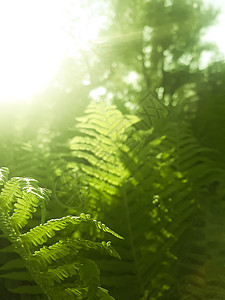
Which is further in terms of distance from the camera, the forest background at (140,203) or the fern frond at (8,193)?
the forest background at (140,203)

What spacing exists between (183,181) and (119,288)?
446 mm

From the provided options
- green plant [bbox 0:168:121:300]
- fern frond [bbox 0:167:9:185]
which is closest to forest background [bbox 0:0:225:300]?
green plant [bbox 0:168:121:300]

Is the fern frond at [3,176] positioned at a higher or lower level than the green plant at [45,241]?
higher

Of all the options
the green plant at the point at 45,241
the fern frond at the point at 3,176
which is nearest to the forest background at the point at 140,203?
the green plant at the point at 45,241

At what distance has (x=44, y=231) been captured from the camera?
81 centimetres

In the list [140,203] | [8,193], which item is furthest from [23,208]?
[140,203]

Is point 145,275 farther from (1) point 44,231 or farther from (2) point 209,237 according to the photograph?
(1) point 44,231

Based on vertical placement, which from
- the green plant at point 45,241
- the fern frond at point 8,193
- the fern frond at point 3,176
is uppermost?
the fern frond at point 3,176

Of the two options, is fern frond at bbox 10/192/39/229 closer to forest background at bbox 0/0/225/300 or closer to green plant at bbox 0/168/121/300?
green plant at bbox 0/168/121/300

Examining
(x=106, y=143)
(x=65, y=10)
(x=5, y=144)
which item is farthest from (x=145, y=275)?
(x=65, y=10)

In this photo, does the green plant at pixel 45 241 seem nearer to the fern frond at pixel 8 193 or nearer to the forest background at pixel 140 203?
the fern frond at pixel 8 193

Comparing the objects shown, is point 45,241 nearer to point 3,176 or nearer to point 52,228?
point 52,228

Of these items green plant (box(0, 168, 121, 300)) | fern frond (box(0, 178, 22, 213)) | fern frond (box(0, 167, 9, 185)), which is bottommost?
green plant (box(0, 168, 121, 300))

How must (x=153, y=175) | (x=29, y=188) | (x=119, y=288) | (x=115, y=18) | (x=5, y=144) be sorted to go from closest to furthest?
(x=29, y=188) < (x=119, y=288) < (x=153, y=175) < (x=5, y=144) < (x=115, y=18)
